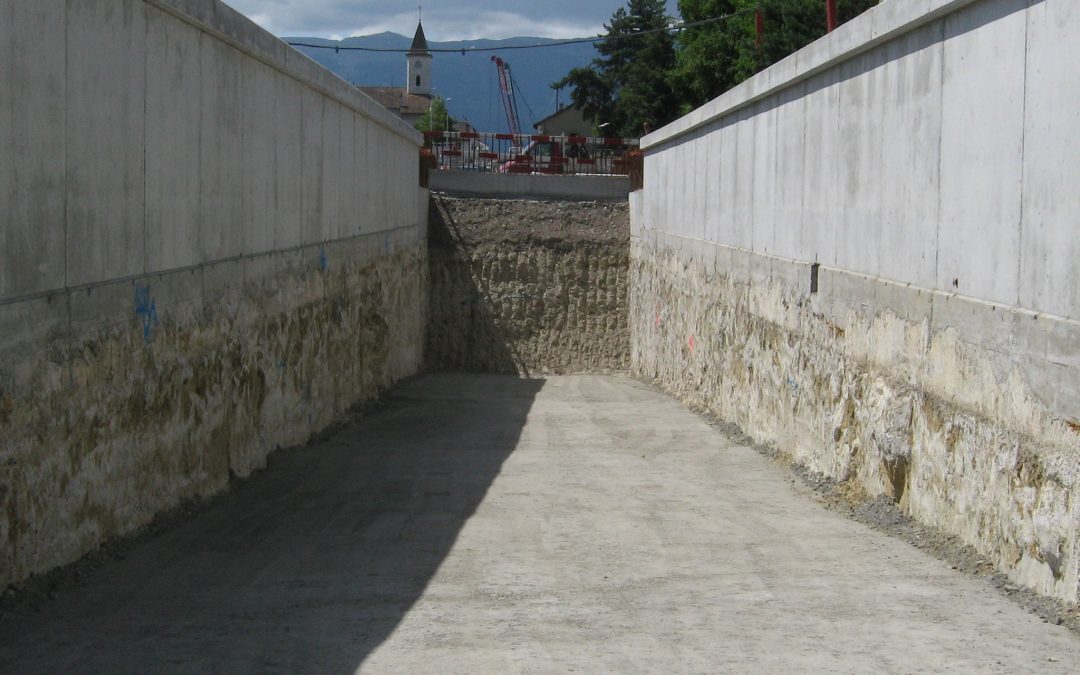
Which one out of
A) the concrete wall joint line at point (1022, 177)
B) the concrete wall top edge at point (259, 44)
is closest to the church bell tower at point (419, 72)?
the concrete wall top edge at point (259, 44)

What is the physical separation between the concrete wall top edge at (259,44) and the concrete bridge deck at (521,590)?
342cm

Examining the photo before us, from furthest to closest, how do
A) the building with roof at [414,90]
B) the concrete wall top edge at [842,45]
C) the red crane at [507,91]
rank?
the building with roof at [414,90] → the red crane at [507,91] → the concrete wall top edge at [842,45]

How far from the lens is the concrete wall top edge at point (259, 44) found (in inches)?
347

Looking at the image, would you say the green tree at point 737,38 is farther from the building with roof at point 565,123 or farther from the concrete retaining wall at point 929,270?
the building with roof at point 565,123

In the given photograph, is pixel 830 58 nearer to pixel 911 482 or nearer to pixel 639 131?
pixel 911 482

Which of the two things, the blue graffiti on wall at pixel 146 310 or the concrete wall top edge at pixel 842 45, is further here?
the concrete wall top edge at pixel 842 45

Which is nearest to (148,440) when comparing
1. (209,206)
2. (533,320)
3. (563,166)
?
(209,206)

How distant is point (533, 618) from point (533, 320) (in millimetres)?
20152

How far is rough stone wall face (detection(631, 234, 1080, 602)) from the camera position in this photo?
21.1 ft

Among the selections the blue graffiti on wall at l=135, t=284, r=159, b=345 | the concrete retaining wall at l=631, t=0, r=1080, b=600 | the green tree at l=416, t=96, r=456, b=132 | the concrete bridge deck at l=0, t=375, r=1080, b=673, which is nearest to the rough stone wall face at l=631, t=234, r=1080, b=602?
the concrete retaining wall at l=631, t=0, r=1080, b=600

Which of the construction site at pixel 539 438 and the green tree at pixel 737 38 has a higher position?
the green tree at pixel 737 38

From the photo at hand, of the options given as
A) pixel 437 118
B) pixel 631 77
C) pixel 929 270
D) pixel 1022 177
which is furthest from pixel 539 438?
pixel 437 118

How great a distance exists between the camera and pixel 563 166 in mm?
34938

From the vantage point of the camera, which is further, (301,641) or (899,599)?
(899,599)
